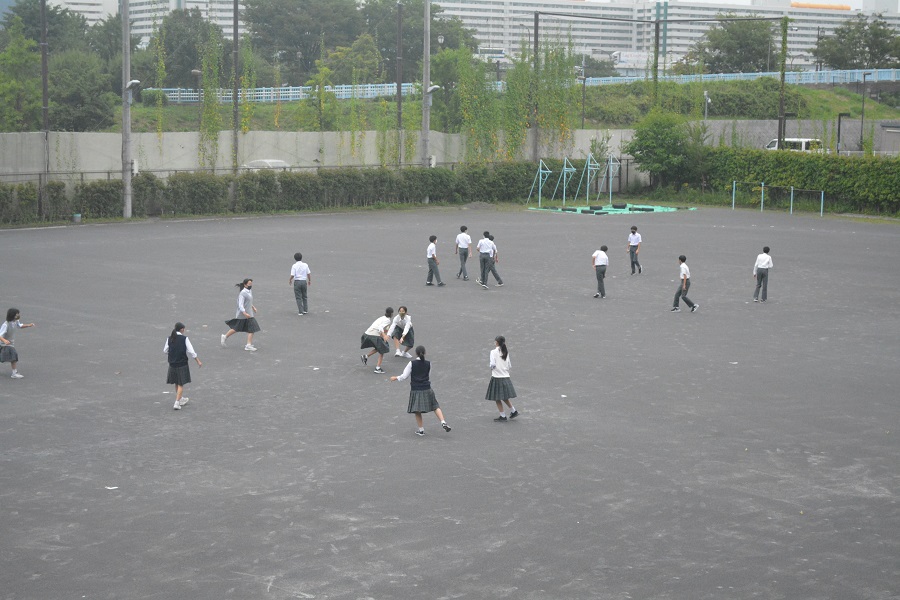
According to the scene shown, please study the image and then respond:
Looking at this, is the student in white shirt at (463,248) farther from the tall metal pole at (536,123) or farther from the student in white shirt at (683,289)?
the tall metal pole at (536,123)

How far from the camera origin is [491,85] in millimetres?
55594

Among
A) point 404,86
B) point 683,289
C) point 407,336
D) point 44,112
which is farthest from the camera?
point 404,86

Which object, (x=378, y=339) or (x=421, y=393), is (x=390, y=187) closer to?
(x=378, y=339)

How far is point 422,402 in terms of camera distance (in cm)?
1396

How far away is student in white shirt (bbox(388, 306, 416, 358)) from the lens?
18.0 meters

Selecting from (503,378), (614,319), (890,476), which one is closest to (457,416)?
(503,378)

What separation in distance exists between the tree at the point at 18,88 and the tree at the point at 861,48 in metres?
80.3

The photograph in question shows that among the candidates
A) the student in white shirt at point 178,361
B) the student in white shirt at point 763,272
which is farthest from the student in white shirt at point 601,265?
the student in white shirt at point 178,361

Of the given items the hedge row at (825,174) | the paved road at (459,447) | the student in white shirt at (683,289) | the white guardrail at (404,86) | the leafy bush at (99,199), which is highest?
the white guardrail at (404,86)

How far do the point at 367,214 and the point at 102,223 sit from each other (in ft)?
37.1

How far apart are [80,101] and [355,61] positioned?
29448 mm

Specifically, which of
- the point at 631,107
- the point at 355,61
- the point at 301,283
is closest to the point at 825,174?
the point at 301,283

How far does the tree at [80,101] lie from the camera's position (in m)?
63.1

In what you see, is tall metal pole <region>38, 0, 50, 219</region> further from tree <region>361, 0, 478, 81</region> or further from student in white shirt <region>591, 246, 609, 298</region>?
tree <region>361, 0, 478, 81</region>
